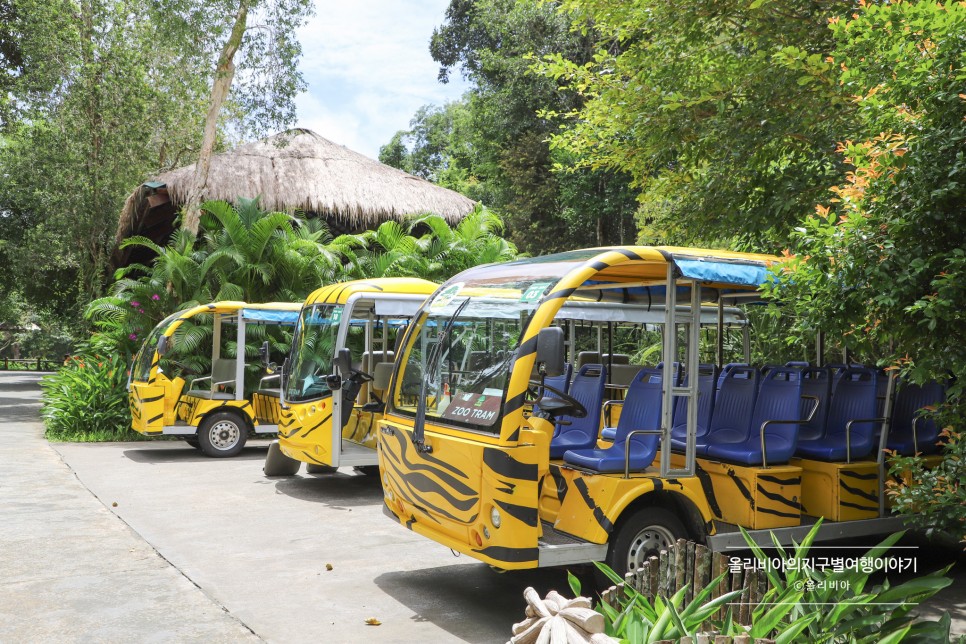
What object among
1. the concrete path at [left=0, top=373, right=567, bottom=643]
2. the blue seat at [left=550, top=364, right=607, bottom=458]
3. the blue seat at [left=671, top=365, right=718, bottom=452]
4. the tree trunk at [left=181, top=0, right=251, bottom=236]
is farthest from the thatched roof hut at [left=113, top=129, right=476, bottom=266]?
the blue seat at [left=671, top=365, right=718, bottom=452]

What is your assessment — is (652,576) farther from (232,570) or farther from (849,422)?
(232,570)

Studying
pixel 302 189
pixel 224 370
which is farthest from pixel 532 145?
pixel 224 370

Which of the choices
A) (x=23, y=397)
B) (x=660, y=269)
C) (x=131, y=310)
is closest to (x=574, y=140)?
(x=660, y=269)

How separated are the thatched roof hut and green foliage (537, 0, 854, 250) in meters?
10.5

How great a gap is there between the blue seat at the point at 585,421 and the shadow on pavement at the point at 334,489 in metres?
3.41

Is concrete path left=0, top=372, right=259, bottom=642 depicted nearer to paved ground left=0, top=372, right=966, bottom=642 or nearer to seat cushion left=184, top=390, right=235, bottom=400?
paved ground left=0, top=372, right=966, bottom=642

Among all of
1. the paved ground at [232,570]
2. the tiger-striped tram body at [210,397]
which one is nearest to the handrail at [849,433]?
the paved ground at [232,570]

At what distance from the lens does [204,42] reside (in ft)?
54.5

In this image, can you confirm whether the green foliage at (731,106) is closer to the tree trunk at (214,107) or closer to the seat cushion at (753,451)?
the seat cushion at (753,451)

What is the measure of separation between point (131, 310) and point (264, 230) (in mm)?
2838

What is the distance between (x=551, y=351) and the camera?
5.07 metres

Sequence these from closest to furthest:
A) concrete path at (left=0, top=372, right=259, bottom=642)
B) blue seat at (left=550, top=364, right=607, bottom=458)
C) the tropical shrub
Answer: concrete path at (left=0, top=372, right=259, bottom=642) → blue seat at (left=550, top=364, right=607, bottom=458) → the tropical shrub

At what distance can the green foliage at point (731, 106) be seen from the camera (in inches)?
285

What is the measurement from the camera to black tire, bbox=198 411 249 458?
13.1m
